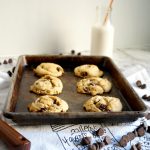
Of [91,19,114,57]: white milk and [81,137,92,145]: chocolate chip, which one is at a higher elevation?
[91,19,114,57]: white milk

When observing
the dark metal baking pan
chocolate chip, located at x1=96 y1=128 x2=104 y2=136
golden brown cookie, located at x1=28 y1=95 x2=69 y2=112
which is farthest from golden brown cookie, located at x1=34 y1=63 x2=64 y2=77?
chocolate chip, located at x1=96 y1=128 x2=104 y2=136

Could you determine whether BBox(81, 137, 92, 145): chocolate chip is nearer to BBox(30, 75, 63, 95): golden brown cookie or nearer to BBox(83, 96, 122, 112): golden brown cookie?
BBox(83, 96, 122, 112): golden brown cookie

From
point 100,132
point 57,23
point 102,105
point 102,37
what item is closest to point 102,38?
→ point 102,37

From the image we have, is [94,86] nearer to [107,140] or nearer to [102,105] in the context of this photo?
[102,105]

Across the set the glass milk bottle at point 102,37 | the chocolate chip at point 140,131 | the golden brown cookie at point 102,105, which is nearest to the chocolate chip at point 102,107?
the golden brown cookie at point 102,105

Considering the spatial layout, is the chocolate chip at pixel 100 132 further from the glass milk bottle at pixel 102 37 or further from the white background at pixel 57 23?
the white background at pixel 57 23

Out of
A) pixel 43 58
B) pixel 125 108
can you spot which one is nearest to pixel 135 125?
pixel 125 108

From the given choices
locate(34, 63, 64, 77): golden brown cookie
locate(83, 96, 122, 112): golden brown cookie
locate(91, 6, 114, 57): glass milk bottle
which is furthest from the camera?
locate(91, 6, 114, 57): glass milk bottle
